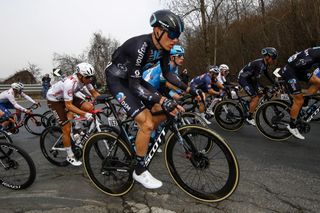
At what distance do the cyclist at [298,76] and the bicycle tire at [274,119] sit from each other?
237 mm

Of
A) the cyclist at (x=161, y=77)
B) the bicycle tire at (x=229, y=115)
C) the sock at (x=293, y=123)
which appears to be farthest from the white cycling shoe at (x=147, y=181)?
the bicycle tire at (x=229, y=115)

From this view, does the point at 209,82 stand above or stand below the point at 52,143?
below

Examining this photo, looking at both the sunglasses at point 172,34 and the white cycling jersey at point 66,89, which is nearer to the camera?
the sunglasses at point 172,34

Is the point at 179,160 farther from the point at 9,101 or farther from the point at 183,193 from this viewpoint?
the point at 9,101

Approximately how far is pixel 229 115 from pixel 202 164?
14.2 ft

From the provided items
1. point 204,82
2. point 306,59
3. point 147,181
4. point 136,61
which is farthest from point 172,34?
point 204,82

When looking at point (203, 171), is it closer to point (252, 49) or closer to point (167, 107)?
point (167, 107)

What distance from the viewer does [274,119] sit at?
5.87m

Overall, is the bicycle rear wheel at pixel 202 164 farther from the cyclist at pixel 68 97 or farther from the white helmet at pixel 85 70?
the white helmet at pixel 85 70

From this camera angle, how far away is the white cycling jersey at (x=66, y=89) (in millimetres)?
4523

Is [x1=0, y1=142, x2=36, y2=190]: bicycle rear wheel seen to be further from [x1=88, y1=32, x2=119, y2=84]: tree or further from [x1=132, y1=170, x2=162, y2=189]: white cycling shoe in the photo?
[x1=88, y1=32, x2=119, y2=84]: tree

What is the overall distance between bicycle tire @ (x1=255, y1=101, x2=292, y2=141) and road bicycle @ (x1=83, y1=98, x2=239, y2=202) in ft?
10.4

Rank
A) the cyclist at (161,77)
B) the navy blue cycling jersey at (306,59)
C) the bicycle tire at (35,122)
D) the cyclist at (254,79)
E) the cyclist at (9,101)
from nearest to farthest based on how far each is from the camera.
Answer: the cyclist at (161,77), the navy blue cycling jersey at (306,59), the cyclist at (254,79), the cyclist at (9,101), the bicycle tire at (35,122)

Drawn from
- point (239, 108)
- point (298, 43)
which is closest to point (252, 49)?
point (298, 43)
